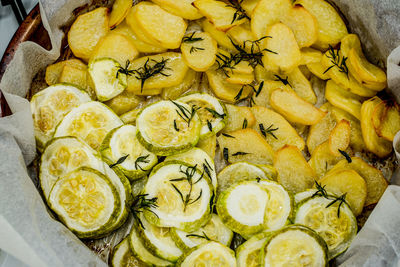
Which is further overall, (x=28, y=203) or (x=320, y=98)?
(x=320, y=98)

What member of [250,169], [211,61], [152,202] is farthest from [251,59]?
[152,202]

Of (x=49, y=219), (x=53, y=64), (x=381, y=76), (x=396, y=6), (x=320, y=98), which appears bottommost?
(x=49, y=219)

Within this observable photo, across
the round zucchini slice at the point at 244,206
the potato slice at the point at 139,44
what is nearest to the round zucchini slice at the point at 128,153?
the round zucchini slice at the point at 244,206

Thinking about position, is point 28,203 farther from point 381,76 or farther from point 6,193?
point 381,76

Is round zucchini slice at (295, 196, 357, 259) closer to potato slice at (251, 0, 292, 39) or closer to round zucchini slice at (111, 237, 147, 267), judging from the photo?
round zucchini slice at (111, 237, 147, 267)

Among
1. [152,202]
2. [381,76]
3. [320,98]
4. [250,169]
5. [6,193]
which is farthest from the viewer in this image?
[320,98]

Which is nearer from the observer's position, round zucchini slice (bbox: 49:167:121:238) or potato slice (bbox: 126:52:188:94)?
round zucchini slice (bbox: 49:167:121:238)

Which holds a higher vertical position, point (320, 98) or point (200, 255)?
point (320, 98)

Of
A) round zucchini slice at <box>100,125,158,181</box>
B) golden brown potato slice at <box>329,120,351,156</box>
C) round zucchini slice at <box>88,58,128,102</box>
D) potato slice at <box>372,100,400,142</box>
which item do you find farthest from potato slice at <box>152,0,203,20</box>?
potato slice at <box>372,100,400,142</box>
